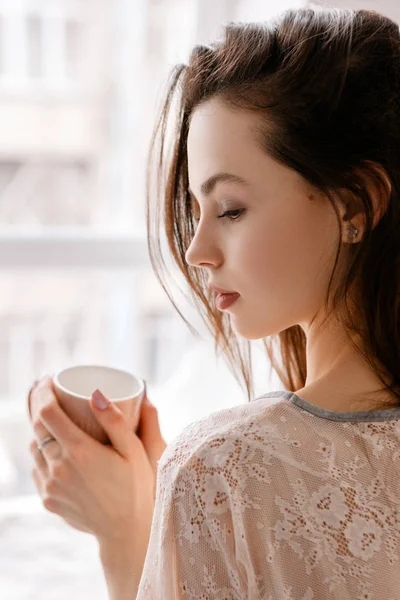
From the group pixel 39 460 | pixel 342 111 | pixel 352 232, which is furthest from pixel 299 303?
pixel 39 460

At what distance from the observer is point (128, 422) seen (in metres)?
0.94

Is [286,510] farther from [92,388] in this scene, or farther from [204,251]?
[92,388]

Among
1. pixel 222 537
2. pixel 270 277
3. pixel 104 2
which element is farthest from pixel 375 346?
pixel 104 2

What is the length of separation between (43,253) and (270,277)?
962 millimetres

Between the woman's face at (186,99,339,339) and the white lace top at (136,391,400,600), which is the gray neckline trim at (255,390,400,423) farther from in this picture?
the woman's face at (186,99,339,339)

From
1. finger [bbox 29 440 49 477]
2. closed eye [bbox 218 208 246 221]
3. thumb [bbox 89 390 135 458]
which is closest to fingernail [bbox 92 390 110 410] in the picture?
thumb [bbox 89 390 135 458]

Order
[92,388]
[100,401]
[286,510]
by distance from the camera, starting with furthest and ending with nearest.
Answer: [92,388], [100,401], [286,510]

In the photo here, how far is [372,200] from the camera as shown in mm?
741

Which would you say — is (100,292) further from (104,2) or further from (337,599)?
(337,599)

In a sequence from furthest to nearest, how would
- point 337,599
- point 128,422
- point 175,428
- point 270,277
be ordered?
1. point 175,428
2. point 128,422
3. point 270,277
4. point 337,599

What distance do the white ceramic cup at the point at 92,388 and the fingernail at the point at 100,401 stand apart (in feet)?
0.04

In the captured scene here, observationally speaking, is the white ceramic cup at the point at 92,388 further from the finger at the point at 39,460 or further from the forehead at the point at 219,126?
the forehead at the point at 219,126

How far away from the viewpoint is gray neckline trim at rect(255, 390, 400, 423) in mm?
693

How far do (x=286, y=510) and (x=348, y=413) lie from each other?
0.34ft
